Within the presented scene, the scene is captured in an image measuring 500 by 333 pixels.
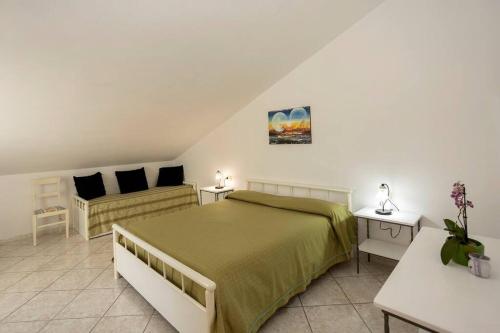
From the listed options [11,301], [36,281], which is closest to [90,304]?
[11,301]

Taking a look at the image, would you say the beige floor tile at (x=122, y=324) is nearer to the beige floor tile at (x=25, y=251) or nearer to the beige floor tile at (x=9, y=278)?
the beige floor tile at (x=9, y=278)

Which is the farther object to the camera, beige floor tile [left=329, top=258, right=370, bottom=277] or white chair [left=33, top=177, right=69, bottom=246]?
white chair [left=33, top=177, right=69, bottom=246]

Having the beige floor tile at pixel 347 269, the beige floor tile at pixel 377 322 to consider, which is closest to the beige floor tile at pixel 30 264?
the beige floor tile at pixel 347 269

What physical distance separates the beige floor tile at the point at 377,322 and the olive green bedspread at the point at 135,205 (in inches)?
149

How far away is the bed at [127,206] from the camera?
412cm

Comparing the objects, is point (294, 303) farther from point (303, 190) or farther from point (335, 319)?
point (303, 190)

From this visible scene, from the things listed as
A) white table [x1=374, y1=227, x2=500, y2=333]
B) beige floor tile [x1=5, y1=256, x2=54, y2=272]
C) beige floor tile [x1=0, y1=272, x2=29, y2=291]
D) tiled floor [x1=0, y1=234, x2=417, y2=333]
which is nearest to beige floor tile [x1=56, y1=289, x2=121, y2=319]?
tiled floor [x1=0, y1=234, x2=417, y2=333]

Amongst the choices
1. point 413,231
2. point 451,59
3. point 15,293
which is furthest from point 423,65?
point 15,293

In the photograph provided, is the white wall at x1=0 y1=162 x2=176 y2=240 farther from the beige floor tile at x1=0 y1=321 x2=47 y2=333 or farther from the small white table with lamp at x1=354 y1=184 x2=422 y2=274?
the small white table with lamp at x1=354 y1=184 x2=422 y2=274

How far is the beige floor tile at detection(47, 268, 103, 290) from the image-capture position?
9.00 feet

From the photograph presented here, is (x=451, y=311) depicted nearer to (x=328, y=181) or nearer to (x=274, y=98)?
(x=328, y=181)

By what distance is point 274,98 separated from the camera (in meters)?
3.80

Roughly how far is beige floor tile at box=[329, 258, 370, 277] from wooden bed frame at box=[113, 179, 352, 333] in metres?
0.67

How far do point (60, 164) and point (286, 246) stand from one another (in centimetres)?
399
